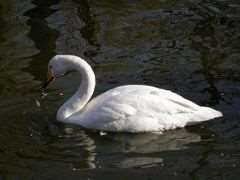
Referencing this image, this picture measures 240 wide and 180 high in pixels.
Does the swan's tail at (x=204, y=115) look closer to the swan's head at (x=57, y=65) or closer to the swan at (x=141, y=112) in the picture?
the swan at (x=141, y=112)

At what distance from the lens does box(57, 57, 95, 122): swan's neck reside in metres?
9.87

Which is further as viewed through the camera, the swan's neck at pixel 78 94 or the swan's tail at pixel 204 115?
the swan's neck at pixel 78 94

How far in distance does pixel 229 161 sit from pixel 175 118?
4.45 ft

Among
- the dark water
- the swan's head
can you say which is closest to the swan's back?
the dark water

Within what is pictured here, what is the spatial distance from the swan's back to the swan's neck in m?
0.39

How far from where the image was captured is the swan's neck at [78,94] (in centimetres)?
987

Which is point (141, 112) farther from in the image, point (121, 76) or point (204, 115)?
point (121, 76)

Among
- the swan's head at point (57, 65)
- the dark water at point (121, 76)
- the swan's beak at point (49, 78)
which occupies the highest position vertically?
the swan's head at point (57, 65)

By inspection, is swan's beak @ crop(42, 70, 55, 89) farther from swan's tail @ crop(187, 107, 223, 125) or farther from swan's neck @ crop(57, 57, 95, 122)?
swan's tail @ crop(187, 107, 223, 125)

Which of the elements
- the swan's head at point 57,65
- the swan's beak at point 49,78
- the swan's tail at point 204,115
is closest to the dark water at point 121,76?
the swan's tail at point 204,115

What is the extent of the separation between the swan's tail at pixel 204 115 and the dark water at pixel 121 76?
0.12 meters

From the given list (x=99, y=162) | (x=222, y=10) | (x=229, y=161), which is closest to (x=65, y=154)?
(x=99, y=162)

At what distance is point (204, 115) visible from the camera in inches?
A: 371

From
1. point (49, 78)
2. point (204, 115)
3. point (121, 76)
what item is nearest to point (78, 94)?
point (49, 78)
